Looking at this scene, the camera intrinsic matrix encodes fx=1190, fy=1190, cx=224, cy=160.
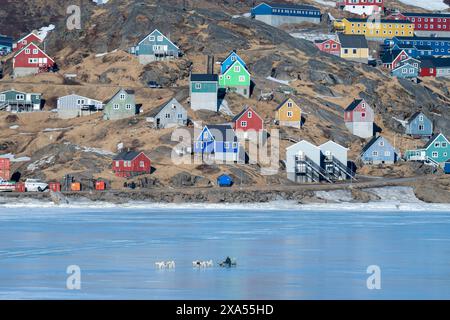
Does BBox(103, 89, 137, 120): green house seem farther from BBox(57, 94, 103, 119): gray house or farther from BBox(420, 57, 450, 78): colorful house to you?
BBox(420, 57, 450, 78): colorful house

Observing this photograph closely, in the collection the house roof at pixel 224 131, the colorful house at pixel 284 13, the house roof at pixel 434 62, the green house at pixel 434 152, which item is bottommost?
the green house at pixel 434 152

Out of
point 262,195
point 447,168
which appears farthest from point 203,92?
point 447,168

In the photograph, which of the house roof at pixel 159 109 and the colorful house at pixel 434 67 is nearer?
the house roof at pixel 159 109

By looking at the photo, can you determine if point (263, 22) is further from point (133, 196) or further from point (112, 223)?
point (112, 223)

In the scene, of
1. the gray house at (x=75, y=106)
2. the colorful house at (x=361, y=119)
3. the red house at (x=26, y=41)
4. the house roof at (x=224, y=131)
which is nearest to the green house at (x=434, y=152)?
the colorful house at (x=361, y=119)

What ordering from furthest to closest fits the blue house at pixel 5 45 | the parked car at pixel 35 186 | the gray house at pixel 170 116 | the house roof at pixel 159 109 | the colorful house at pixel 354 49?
the blue house at pixel 5 45, the colorful house at pixel 354 49, the house roof at pixel 159 109, the gray house at pixel 170 116, the parked car at pixel 35 186

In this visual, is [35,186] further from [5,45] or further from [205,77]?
[5,45]

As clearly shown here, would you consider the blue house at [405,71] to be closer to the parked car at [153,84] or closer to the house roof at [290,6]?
the house roof at [290,6]
